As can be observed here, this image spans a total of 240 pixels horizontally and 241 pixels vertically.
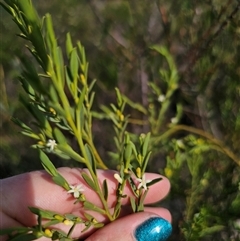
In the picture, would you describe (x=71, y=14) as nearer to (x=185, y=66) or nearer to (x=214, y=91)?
(x=185, y=66)

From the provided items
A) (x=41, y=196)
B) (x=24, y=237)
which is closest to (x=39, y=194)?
(x=41, y=196)

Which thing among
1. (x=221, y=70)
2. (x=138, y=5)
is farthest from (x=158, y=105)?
(x=138, y=5)

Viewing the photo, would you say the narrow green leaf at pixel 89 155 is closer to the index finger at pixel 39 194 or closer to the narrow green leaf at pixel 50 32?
the narrow green leaf at pixel 50 32

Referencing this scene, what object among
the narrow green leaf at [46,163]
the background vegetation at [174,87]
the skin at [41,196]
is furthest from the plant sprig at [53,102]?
the background vegetation at [174,87]

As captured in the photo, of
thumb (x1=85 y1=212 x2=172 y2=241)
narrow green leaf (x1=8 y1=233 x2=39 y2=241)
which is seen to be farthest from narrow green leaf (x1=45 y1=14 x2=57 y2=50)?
thumb (x1=85 y1=212 x2=172 y2=241)

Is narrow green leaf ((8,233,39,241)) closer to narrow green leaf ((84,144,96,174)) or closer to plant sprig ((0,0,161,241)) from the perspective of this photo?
plant sprig ((0,0,161,241))

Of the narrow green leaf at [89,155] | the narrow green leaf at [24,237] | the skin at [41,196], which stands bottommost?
Result: the skin at [41,196]

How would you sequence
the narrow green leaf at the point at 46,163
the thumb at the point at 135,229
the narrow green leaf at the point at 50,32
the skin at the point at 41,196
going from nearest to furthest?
the narrow green leaf at the point at 50,32 < the narrow green leaf at the point at 46,163 < the thumb at the point at 135,229 < the skin at the point at 41,196
